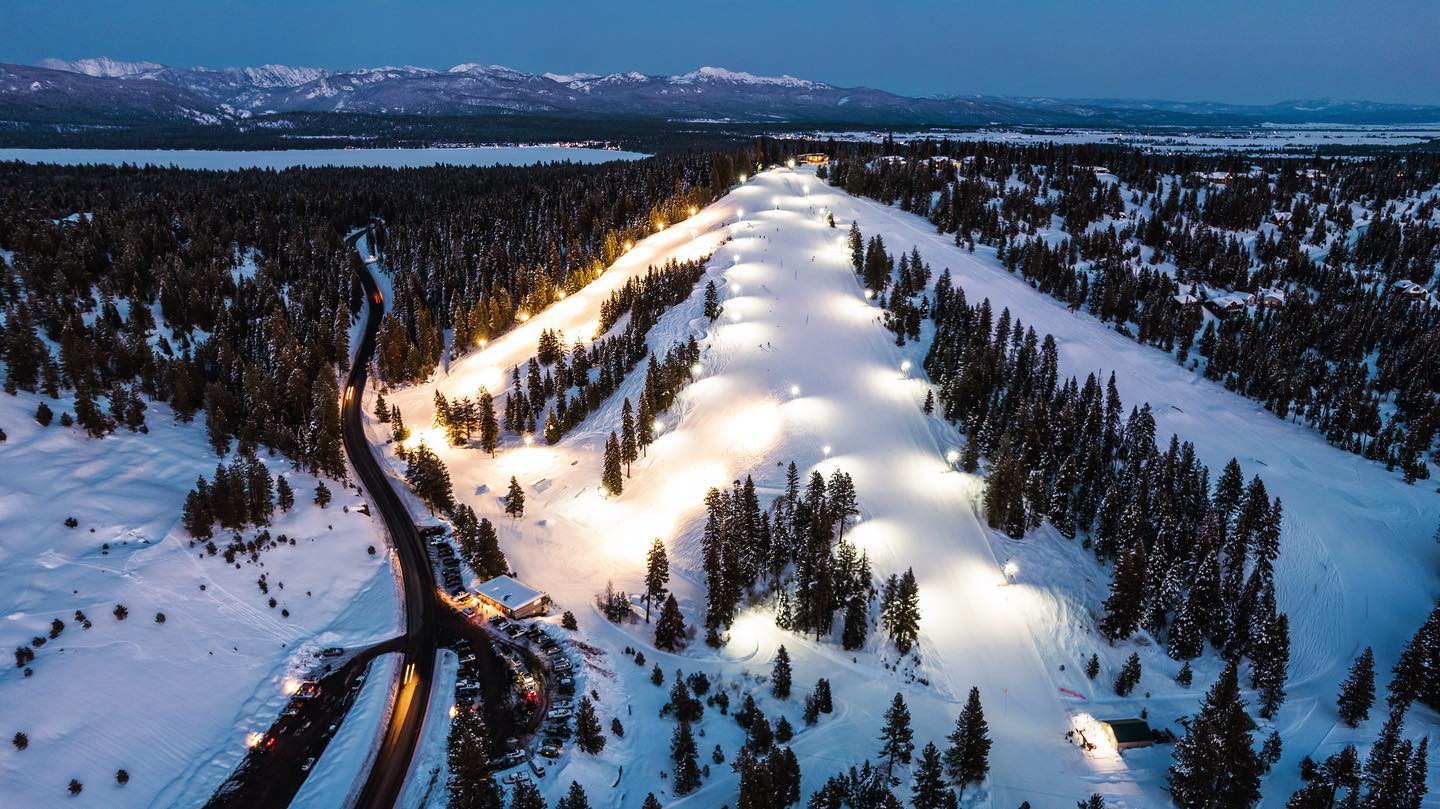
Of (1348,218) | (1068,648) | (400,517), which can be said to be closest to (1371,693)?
(1068,648)

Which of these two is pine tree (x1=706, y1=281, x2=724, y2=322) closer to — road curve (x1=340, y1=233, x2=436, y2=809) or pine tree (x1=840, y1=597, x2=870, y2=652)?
road curve (x1=340, y1=233, x2=436, y2=809)

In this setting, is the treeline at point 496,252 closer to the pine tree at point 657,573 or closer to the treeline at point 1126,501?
the pine tree at point 657,573

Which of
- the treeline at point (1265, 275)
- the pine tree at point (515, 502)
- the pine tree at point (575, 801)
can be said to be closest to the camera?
the pine tree at point (575, 801)

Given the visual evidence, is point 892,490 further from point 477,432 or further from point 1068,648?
point 477,432

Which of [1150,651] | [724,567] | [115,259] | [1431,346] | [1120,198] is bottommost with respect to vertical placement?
[1150,651]

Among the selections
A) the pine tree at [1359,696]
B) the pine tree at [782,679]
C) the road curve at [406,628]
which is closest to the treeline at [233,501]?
the road curve at [406,628]

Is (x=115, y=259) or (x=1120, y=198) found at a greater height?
(x=1120, y=198)

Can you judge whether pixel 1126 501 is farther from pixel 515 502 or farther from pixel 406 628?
pixel 406 628

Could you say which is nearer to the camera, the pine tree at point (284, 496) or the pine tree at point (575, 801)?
the pine tree at point (575, 801)
